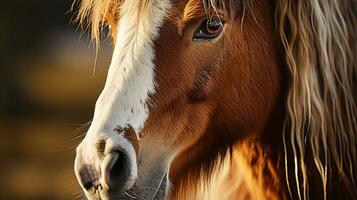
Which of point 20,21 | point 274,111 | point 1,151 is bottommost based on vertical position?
point 1,151

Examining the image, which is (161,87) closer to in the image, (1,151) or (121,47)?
(121,47)

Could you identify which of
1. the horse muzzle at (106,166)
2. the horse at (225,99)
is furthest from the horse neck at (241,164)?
the horse muzzle at (106,166)

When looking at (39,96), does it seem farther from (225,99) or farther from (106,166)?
(106,166)

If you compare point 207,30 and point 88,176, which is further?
point 207,30

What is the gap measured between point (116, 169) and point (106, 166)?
1.3 inches

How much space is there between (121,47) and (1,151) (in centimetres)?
402

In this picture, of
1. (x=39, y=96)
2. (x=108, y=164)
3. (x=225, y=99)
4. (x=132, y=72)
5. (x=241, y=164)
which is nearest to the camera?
(x=108, y=164)

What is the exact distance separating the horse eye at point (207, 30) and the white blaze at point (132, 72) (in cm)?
10

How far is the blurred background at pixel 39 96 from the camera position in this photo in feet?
19.5

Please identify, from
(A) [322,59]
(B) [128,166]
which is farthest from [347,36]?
(B) [128,166]

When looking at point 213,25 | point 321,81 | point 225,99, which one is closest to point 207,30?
point 213,25

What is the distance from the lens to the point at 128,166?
6.85 ft

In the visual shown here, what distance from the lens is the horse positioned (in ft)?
7.04

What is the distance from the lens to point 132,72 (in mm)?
2170
